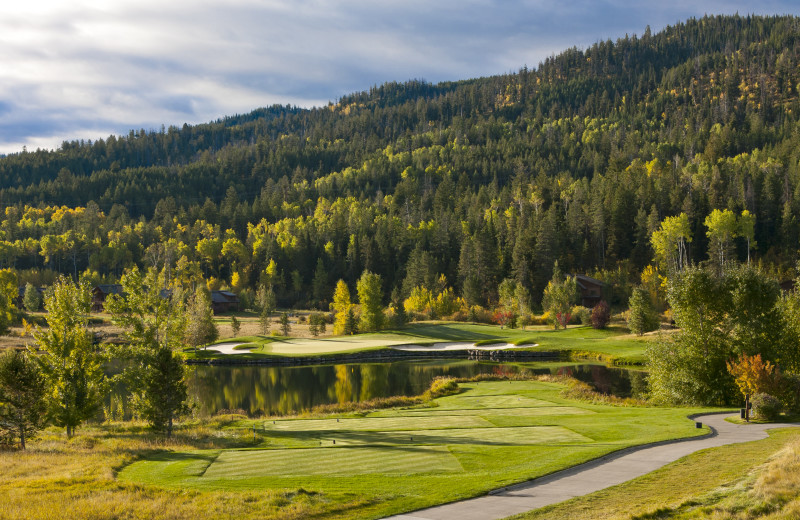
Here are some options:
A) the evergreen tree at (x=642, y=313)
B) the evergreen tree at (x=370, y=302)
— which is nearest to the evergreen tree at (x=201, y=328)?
the evergreen tree at (x=370, y=302)

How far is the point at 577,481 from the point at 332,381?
137ft

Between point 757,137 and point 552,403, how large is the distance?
17412 cm

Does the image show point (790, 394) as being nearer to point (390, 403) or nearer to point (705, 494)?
point (705, 494)

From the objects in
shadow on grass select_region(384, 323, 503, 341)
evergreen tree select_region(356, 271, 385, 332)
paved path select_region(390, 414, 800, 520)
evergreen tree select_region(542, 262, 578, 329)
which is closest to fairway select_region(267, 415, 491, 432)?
paved path select_region(390, 414, 800, 520)

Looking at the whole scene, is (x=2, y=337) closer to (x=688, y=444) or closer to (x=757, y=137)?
(x=688, y=444)

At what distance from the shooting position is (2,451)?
27.4m

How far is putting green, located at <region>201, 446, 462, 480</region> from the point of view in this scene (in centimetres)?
2053

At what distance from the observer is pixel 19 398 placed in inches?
1131

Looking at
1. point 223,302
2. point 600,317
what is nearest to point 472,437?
point 600,317

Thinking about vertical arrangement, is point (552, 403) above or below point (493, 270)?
below

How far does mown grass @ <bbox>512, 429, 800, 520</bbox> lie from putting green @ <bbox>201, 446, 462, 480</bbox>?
5921 mm

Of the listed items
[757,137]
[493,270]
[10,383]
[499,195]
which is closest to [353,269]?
[493,270]

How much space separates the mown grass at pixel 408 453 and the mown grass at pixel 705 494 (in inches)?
120

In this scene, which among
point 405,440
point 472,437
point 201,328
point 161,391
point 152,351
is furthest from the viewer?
point 201,328
